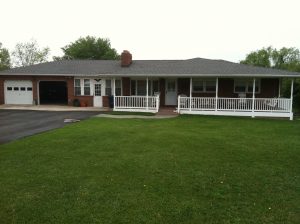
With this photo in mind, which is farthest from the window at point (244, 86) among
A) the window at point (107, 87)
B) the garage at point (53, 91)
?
the garage at point (53, 91)

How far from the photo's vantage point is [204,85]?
A: 66.8 ft

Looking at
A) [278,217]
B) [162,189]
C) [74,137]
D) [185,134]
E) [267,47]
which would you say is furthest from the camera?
[267,47]

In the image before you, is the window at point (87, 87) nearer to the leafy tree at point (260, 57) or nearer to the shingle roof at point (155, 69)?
the shingle roof at point (155, 69)

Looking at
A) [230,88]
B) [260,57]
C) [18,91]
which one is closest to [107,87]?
[18,91]

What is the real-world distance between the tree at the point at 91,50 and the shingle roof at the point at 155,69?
24.0 metres

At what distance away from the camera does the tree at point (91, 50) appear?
50.3 metres

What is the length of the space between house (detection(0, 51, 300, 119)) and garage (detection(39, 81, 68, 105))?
11.6 inches

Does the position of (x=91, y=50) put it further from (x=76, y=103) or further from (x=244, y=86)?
(x=244, y=86)

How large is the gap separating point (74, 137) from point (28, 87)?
1594 centimetres

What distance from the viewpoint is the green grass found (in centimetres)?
434

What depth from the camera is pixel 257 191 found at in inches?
205

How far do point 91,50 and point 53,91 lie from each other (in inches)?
960

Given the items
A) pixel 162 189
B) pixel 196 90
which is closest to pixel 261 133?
pixel 162 189

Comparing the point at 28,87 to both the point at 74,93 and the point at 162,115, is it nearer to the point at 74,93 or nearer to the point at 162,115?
the point at 74,93
